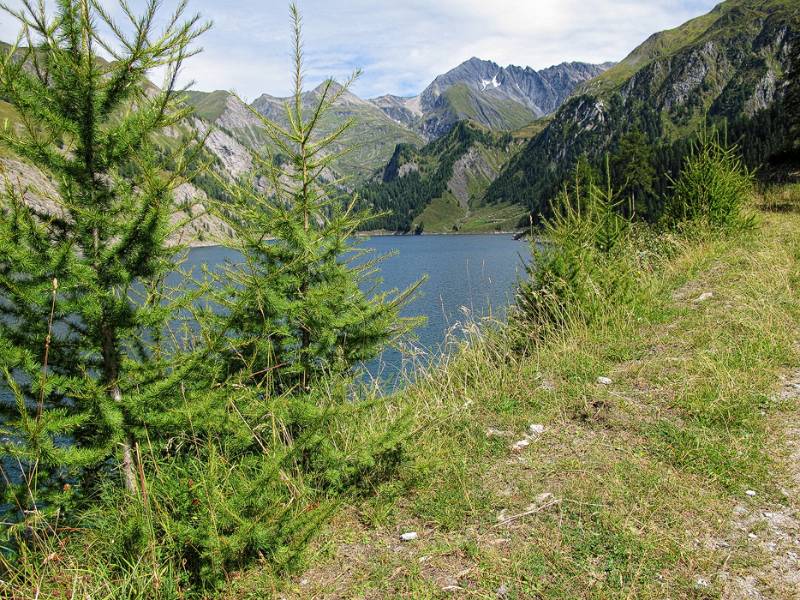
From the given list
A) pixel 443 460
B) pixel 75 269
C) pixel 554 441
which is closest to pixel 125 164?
pixel 75 269

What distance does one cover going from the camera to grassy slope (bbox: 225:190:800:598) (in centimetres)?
371

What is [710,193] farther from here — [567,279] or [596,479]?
[596,479]

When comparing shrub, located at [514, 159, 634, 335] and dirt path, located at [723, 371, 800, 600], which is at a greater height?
Result: shrub, located at [514, 159, 634, 335]

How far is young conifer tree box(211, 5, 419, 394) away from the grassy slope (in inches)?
62.0

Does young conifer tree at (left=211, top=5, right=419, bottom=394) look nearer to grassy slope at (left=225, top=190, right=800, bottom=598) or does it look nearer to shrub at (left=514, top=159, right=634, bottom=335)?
grassy slope at (left=225, top=190, right=800, bottom=598)

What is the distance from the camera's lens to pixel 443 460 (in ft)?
17.6

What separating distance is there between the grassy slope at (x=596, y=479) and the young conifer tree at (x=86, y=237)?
1950mm

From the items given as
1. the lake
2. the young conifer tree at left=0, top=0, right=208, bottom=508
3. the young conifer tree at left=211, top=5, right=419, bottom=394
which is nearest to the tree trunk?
the young conifer tree at left=0, top=0, right=208, bottom=508

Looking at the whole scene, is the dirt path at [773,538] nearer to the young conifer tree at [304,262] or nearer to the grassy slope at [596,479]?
the grassy slope at [596,479]

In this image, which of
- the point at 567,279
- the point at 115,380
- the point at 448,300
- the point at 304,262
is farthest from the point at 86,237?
the point at 448,300

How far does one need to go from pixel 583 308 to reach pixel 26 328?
880 centimetres

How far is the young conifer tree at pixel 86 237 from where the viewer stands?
3.96 m

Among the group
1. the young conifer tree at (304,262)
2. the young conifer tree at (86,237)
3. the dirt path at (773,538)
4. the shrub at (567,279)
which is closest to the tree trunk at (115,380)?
the young conifer tree at (86,237)

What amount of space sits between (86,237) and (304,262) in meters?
2.46
